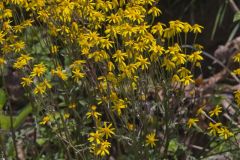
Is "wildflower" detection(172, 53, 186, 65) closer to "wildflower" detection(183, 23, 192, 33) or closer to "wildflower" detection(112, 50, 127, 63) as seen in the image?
"wildflower" detection(183, 23, 192, 33)

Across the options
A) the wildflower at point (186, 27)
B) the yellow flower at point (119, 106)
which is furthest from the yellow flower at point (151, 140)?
the wildflower at point (186, 27)

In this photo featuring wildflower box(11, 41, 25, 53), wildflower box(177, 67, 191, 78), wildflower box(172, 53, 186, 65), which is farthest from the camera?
wildflower box(11, 41, 25, 53)

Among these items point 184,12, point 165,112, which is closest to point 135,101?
point 165,112

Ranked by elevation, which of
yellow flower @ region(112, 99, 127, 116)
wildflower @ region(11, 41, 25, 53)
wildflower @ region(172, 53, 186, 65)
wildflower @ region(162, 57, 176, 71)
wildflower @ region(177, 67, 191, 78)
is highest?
wildflower @ region(11, 41, 25, 53)

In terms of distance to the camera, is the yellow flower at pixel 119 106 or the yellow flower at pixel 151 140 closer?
the yellow flower at pixel 119 106

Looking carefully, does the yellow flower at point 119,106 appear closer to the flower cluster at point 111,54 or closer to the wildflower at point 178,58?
the flower cluster at point 111,54

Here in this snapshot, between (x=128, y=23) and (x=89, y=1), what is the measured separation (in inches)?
10.9

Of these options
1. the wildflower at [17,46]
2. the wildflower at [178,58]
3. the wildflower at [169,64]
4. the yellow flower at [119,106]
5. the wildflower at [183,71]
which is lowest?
the yellow flower at [119,106]

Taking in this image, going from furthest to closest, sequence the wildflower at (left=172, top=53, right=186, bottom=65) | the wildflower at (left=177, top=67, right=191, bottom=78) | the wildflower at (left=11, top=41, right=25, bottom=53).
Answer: the wildflower at (left=11, top=41, right=25, bottom=53), the wildflower at (left=177, top=67, right=191, bottom=78), the wildflower at (left=172, top=53, right=186, bottom=65)

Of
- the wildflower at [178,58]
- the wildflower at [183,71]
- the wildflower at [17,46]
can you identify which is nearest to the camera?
the wildflower at [178,58]

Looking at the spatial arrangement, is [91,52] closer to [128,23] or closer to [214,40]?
[128,23]

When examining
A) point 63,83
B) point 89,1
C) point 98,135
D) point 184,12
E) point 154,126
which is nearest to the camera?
point 98,135

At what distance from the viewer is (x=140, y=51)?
125 inches

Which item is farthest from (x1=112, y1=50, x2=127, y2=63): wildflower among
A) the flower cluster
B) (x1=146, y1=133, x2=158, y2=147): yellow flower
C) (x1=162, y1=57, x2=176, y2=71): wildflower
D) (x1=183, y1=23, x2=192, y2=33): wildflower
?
(x1=146, y1=133, x2=158, y2=147): yellow flower
